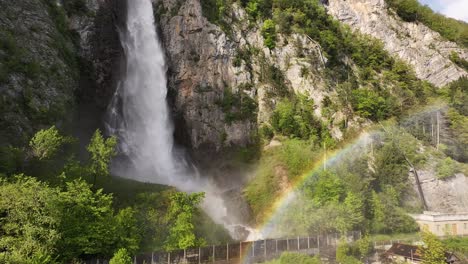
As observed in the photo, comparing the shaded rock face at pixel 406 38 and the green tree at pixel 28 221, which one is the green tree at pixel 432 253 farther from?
the shaded rock face at pixel 406 38

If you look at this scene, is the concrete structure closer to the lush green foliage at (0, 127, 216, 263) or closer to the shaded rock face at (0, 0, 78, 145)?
the lush green foliage at (0, 127, 216, 263)

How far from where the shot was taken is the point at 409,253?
139 ft

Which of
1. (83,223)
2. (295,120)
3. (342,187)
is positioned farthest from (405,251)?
(83,223)

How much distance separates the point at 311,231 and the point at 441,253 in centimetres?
1419

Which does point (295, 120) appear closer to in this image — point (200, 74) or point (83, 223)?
point (200, 74)

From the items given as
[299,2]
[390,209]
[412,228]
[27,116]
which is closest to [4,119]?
[27,116]

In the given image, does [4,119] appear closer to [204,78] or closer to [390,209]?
[204,78]

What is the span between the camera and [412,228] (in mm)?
57062

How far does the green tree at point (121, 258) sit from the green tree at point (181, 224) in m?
5.27

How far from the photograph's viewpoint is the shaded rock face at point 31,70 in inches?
1601

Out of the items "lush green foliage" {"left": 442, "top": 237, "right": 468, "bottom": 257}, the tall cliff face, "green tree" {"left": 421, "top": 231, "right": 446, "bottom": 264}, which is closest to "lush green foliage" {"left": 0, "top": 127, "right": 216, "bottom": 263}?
the tall cliff face

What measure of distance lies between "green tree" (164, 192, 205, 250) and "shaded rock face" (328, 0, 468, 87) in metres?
78.4

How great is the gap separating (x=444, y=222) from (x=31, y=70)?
66.5 m

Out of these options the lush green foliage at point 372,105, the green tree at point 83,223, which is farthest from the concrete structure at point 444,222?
the green tree at point 83,223
